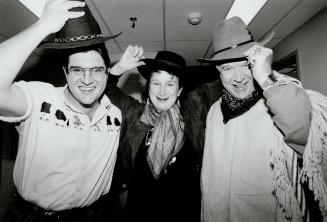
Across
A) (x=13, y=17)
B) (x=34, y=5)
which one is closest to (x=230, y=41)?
(x=34, y=5)

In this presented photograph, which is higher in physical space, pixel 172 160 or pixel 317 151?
pixel 317 151

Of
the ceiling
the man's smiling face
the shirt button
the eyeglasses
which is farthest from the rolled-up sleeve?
the ceiling

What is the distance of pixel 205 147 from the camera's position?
7.06 feet

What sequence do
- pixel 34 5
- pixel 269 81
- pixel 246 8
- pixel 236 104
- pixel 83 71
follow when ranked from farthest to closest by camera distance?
1. pixel 246 8
2. pixel 34 5
3. pixel 236 104
4. pixel 83 71
5. pixel 269 81

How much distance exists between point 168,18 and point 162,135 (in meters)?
2.20

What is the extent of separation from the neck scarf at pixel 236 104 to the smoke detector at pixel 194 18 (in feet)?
6.64

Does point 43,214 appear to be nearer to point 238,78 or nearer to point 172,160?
point 172,160

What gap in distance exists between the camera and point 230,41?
201 cm

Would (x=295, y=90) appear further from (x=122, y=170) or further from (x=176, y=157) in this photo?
(x=122, y=170)

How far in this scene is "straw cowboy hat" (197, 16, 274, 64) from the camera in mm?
1917

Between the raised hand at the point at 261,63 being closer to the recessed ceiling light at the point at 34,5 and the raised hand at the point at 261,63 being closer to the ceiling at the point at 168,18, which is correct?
the ceiling at the point at 168,18

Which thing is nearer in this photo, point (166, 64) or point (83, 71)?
point (83, 71)

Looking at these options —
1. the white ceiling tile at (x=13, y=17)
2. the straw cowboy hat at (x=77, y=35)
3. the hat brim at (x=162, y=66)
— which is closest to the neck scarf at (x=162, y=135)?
the hat brim at (x=162, y=66)

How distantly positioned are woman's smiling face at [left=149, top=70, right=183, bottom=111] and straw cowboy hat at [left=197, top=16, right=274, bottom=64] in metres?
0.33
